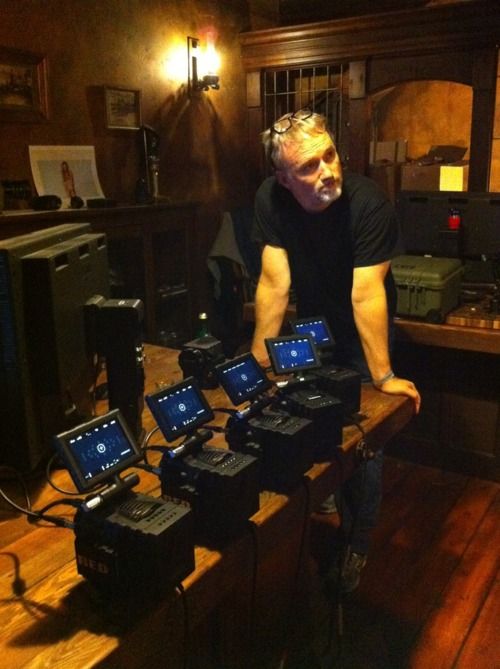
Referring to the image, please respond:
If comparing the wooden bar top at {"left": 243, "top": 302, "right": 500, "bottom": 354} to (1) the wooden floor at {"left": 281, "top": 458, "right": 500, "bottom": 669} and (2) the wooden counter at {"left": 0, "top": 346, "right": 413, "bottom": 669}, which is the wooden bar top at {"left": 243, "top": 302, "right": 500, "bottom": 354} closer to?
(1) the wooden floor at {"left": 281, "top": 458, "right": 500, "bottom": 669}

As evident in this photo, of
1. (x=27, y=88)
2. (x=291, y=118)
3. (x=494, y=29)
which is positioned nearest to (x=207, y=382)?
(x=291, y=118)

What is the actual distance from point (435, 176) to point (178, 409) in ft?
13.7

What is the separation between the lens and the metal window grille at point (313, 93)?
12.7 feet

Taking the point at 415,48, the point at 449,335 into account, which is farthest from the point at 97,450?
the point at 415,48

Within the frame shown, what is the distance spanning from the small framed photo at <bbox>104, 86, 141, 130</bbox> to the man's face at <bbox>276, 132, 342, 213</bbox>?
159 cm

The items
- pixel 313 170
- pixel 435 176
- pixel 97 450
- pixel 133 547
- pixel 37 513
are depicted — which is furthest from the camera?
pixel 435 176

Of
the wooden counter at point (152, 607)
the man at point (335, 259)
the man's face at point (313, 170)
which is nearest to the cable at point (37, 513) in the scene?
the wooden counter at point (152, 607)

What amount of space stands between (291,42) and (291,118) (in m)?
2.16

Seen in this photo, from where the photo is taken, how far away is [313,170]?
1.94m

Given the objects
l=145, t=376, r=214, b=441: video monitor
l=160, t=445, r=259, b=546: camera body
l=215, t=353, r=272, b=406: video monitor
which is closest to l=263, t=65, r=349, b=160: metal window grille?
l=215, t=353, r=272, b=406: video monitor

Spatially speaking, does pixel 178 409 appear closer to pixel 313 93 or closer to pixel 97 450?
pixel 97 450

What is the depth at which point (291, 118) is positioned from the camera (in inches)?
76.5

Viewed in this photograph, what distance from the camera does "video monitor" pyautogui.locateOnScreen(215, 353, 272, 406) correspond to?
1379mm

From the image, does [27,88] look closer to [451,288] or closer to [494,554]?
[451,288]
